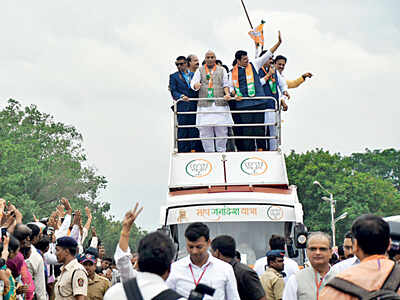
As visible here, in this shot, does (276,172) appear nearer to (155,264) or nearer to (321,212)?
(155,264)

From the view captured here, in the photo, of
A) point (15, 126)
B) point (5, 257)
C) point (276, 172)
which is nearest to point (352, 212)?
point (15, 126)

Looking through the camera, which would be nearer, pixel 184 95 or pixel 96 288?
pixel 96 288

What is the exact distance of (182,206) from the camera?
1340 centimetres

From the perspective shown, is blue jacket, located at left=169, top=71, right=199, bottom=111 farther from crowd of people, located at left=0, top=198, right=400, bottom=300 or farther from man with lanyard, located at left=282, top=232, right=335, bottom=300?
man with lanyard, located at left=282, top=232, right=335, bottom=300

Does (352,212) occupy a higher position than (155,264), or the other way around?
(352,212)

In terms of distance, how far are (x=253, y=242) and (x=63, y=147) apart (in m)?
47.0

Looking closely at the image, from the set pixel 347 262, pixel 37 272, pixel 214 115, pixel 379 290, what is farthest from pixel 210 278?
pixel 214 115

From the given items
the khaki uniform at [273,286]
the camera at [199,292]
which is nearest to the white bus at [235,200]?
the khaki uniform at [273,286]

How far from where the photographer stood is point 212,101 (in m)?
15.8

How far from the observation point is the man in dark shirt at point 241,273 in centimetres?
772

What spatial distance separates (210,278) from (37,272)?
2.91 meters

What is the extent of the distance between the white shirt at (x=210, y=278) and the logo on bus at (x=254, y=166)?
7095mm

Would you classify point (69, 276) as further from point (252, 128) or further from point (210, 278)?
point (252, 128)

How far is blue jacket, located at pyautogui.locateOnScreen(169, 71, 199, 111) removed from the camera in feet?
52.9
